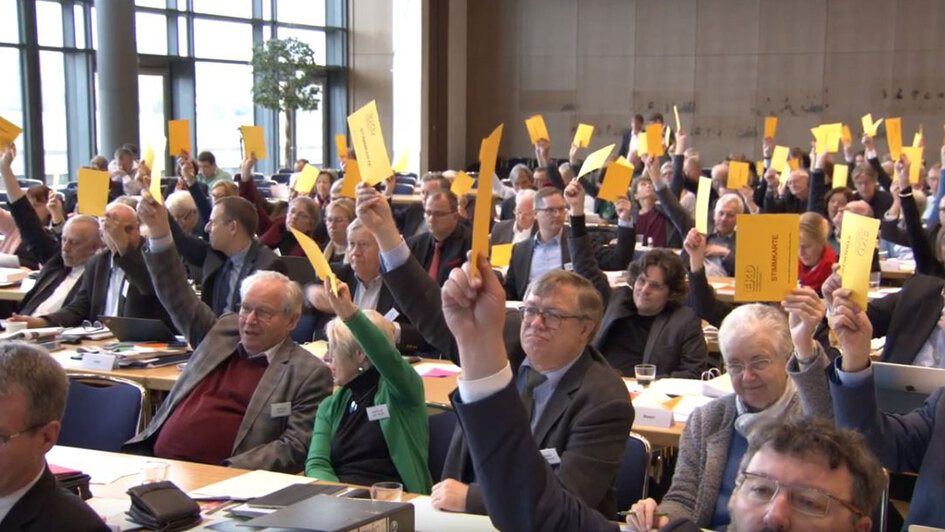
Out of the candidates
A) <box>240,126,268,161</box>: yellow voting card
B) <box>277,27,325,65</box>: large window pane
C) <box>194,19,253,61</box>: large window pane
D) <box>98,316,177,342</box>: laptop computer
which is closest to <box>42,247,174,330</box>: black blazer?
<box>98,316,177,342</box>: laptop computer

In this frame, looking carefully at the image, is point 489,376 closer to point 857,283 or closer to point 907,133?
point 857,283

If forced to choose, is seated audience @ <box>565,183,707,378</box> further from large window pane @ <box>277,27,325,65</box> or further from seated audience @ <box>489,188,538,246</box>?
large window pane @ <box>277,27,325,65</box>

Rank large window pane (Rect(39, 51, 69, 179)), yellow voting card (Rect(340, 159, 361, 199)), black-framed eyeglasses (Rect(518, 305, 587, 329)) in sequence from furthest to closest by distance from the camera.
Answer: large window pane (Rect(39, 51, 69, 179)) < yellow voting card (Rect(340, 159, 361, 199)) < black-framed eyeglasses (Rect(518, 305, 587, 329))

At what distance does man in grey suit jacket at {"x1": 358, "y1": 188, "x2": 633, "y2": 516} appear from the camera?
116 inches

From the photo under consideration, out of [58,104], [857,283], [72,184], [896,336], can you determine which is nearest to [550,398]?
[857,283]

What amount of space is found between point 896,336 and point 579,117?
15.8 metres

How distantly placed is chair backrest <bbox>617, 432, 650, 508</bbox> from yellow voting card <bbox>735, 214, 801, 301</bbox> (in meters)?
0.79

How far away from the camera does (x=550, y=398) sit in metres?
3.14

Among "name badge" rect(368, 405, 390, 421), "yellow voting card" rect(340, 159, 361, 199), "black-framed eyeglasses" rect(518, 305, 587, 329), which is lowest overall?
"name badge" rect(368, 405, 390, 421)

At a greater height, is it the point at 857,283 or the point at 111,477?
the point at 857,283

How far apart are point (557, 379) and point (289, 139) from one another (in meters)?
16.4

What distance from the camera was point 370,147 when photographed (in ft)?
10.8

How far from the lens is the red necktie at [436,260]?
6535mm

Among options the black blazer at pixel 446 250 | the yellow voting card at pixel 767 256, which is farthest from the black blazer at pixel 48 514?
the black blazer at pixel 446 250
